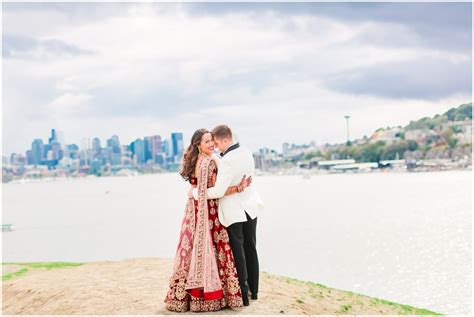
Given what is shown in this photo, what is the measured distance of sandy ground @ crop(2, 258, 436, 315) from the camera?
24.7ft

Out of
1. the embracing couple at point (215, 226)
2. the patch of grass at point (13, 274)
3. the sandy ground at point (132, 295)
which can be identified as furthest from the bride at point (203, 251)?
the patch of grass at point (13, 274)

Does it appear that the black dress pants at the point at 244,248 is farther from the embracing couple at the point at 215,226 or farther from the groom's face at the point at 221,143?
the groom's face at the point at 221,143

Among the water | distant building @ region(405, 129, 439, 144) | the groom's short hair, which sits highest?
distant building @ region(405, 129, 439, 144)

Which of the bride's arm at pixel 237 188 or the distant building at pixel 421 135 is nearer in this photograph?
the bride's arm at pixel 237 188

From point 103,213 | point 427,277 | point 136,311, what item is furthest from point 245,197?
point 103,213

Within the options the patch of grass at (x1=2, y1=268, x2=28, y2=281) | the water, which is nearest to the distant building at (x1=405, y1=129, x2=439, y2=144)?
the water

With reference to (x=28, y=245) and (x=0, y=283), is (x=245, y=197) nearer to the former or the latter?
(x=0, y=283)

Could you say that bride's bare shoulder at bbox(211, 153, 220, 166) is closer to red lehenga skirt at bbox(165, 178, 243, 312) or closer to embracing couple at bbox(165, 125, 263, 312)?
embracing couple at bbox(165, 125, 263, 312)

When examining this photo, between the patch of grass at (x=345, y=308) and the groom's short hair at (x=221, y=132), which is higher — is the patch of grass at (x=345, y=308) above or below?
below

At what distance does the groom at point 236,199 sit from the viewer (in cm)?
643

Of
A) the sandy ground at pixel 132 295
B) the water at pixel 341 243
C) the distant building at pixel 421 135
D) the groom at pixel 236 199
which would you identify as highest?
the distant building at pixel 421 135

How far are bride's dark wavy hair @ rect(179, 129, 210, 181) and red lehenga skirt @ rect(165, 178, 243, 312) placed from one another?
0.11 metres

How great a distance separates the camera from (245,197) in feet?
21.8

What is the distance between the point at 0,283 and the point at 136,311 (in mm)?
5250
